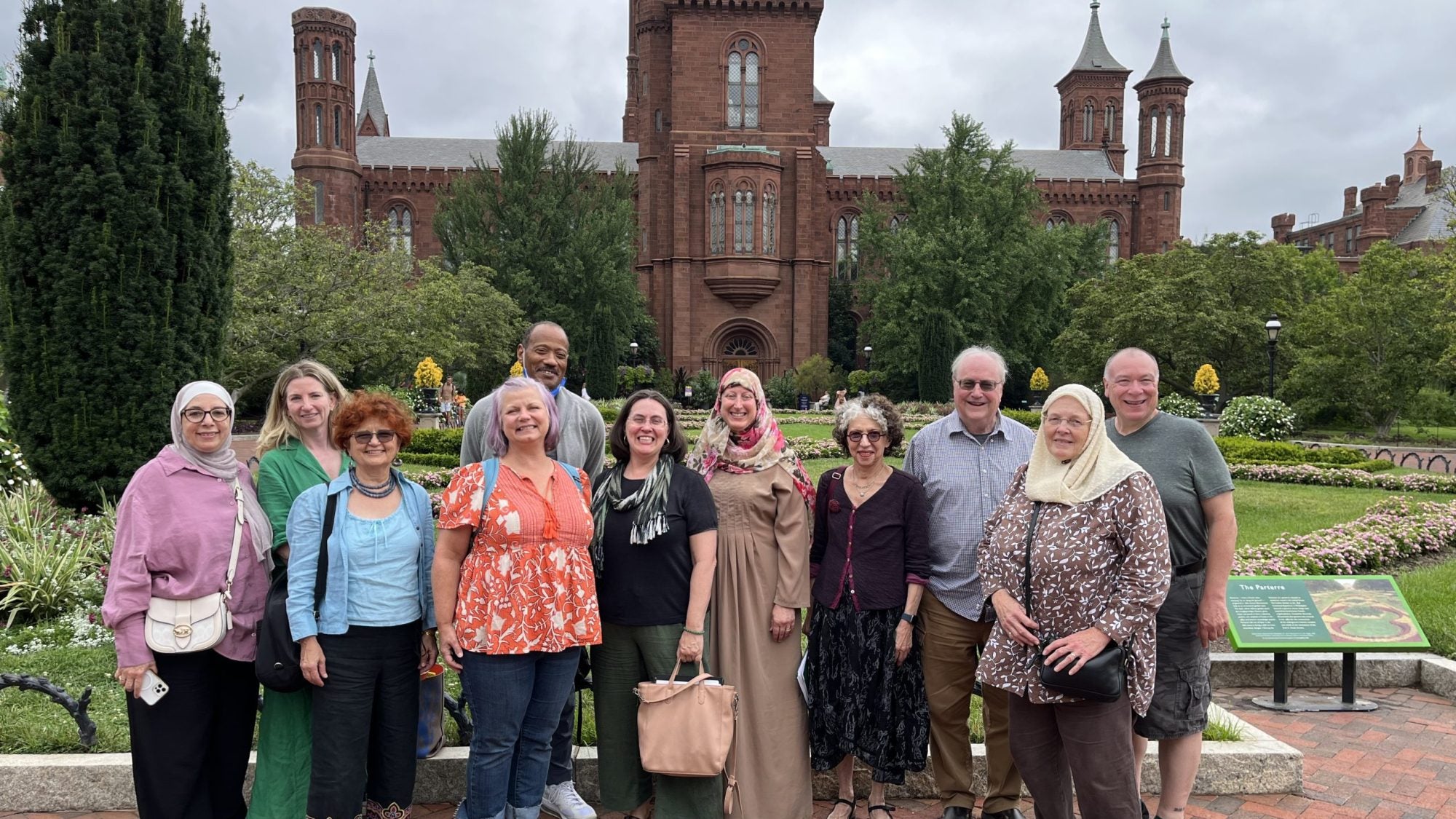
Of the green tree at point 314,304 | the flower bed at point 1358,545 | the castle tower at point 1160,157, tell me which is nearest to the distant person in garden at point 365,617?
the flower bed at point 1358,545

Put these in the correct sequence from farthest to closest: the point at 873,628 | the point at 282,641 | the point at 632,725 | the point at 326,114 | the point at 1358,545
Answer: the point at 326,114, the point at 1358,545, the point at 873,628, the point at 632,725, the point at 282,641

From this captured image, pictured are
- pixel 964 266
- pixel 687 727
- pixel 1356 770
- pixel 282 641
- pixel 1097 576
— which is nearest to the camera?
pixel 1097 576

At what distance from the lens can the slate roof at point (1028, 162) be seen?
48094 mm

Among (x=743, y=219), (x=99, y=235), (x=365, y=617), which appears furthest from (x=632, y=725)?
(x=743, y=219)

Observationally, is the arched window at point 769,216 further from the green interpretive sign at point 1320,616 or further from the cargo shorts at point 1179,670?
the cargo shorts at point 1179,670

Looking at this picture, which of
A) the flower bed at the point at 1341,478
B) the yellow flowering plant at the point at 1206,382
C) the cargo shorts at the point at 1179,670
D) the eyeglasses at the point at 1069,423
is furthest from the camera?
the yellow flowering plant at the point at 1206,382

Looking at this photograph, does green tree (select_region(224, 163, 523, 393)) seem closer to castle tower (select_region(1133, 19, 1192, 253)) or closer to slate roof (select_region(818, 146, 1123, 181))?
slate roof (select_region(818, 146, 1123, 181))

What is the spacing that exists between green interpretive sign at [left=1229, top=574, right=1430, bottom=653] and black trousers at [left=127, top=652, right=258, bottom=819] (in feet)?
15.7

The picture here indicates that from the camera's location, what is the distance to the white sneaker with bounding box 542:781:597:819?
3766mm

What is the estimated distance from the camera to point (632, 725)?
3.60 metres

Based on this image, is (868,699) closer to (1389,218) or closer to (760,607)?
(760,607)

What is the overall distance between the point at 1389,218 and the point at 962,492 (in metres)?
79.1

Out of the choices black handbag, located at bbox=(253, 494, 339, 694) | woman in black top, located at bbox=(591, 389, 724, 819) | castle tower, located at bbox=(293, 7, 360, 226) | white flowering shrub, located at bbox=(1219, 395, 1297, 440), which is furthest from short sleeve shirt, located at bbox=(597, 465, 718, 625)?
castle tower, located at bbox=(293, 7, 360, 226)

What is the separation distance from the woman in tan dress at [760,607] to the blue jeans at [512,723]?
67 cm
